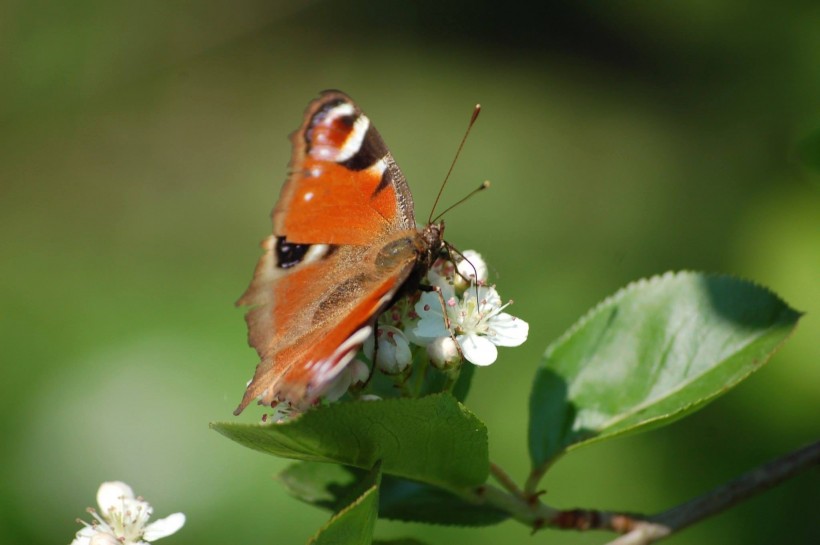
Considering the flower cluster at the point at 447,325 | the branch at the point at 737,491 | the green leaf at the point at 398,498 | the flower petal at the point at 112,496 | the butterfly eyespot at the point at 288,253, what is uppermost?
the butterfly eyespot at the point at 288,253

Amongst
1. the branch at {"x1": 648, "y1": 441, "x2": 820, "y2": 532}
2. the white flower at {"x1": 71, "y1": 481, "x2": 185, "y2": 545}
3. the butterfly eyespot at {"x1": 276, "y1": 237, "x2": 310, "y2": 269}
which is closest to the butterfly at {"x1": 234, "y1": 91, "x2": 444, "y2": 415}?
the butterfly eyespot at {"x1": 276, "y1": 237, "x2": 310, "y2": 269}

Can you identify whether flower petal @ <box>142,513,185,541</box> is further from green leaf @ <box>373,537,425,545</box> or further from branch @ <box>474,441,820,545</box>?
branch @ <box>474,441,820,545</box>

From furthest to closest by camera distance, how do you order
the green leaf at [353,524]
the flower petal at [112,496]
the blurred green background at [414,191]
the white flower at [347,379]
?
the blurred green background at [414,191]
the flower petal at [112,496]
the white flower at [347,379]
the green leaf at [353,524]

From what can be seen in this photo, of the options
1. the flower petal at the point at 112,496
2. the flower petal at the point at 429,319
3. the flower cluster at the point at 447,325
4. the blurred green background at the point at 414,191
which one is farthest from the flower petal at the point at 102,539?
the blurred green background at the point at 414,191

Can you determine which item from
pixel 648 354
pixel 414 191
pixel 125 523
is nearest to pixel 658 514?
pixel 648 354

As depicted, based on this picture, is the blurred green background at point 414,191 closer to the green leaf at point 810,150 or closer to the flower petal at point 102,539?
the green leaf at point 810,150

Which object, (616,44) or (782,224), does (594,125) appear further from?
(782,224)
